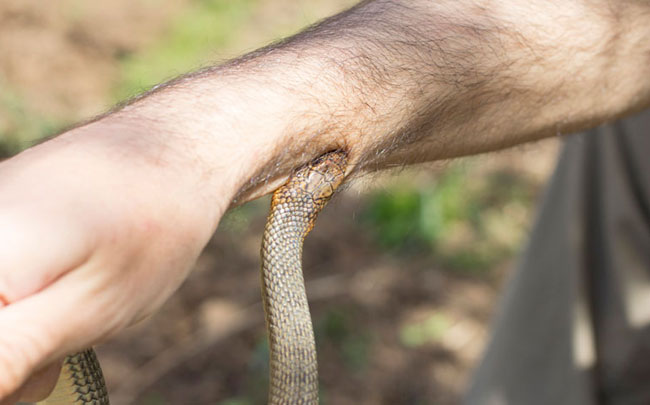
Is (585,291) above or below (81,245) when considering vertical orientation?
below

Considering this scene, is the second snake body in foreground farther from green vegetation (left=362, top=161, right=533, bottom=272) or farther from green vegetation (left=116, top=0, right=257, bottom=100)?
green vegetation (left=116, top=0, right=257, bottom=100)

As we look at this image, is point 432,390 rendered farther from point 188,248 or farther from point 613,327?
point 188,248

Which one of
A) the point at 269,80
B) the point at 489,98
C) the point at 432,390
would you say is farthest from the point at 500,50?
the point at 432,390

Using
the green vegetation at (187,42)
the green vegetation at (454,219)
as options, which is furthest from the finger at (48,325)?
the green vegetation at (187,42)

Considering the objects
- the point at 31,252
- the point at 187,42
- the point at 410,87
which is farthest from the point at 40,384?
the point at 187,42

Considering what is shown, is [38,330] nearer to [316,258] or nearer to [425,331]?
[425,331]

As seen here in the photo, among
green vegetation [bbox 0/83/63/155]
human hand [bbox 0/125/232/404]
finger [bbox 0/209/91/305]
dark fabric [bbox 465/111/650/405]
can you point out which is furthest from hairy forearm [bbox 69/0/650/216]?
green vegetation [bbox 0/83/63/155]

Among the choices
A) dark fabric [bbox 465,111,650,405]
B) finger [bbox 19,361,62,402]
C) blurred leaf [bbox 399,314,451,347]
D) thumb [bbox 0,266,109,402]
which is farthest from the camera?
blurred leaf [bbox 399,314,451,347]

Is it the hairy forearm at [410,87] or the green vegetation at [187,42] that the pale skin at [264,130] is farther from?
the green vegetation at [187,42]
